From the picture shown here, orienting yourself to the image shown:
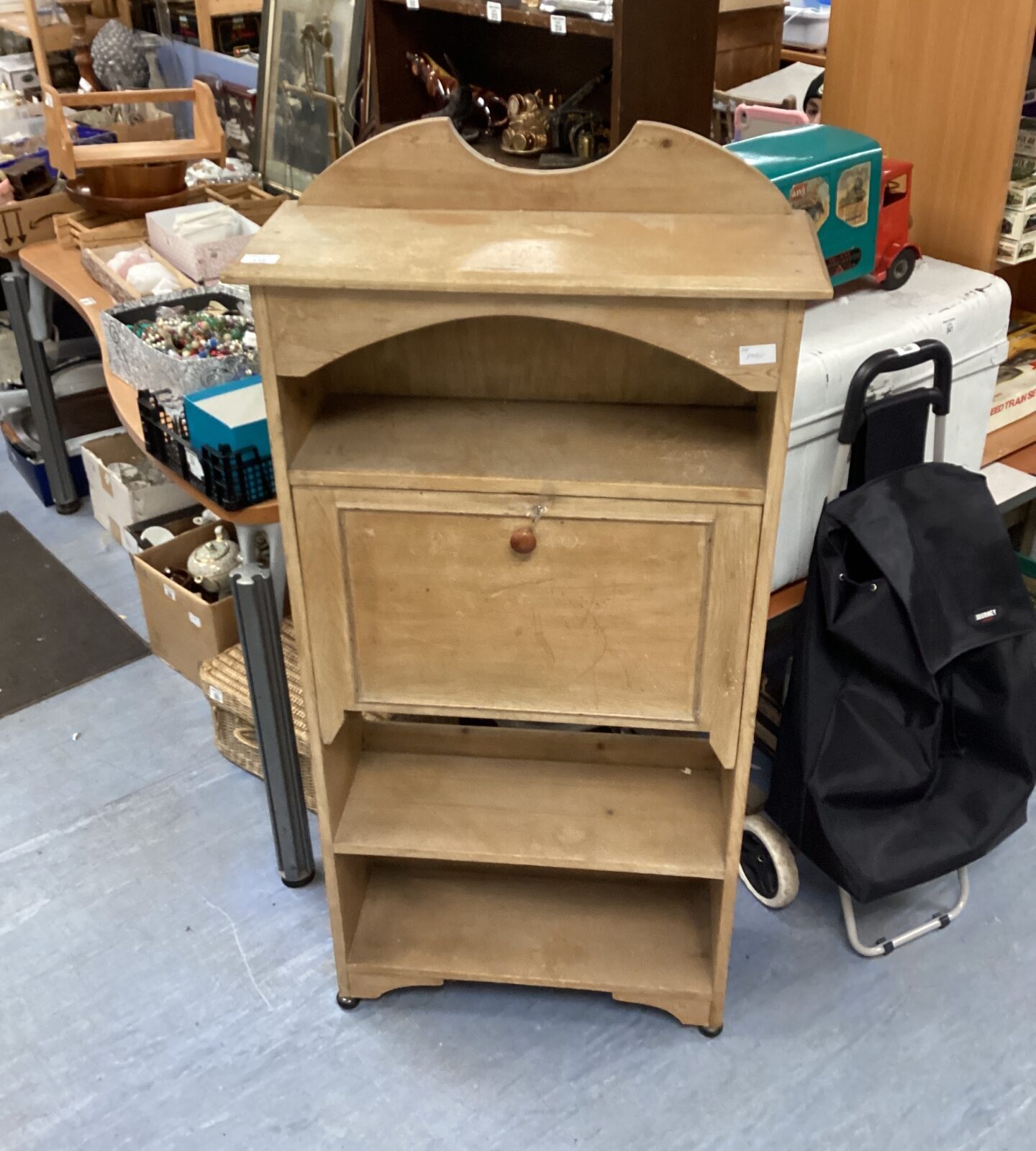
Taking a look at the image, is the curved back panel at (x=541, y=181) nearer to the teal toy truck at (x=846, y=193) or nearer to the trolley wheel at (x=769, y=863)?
the teal toy truck at (x=846, y=193)

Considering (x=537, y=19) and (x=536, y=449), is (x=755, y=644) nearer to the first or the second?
(x=536, y=449)

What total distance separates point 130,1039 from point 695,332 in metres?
1.42

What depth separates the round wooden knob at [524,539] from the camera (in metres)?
1.32

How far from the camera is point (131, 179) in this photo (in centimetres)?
286

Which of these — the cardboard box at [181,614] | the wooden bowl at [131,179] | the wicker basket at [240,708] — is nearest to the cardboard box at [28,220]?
the wooden bowl at [131,179]

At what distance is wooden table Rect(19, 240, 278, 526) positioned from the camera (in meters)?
1.81

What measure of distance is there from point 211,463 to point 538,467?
702 mm

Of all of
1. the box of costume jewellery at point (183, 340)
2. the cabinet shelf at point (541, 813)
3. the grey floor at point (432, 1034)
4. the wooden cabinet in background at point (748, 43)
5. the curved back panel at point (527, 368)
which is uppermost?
the wooden cabinet in background at point (748, 43)

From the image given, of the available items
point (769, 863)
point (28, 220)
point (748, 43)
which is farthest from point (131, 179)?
point (769, 863)

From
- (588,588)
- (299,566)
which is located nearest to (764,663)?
(588,588)

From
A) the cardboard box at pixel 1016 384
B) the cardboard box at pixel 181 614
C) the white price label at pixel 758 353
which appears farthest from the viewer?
the cardboard box at pixel 181 614

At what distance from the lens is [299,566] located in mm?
1384

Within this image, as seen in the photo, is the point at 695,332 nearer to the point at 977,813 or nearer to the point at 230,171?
the point at 977,813

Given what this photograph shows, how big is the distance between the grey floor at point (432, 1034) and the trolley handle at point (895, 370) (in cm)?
87
